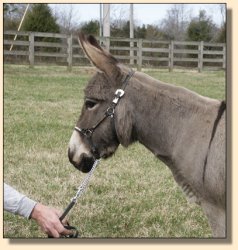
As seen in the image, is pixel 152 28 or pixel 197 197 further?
pixel 152 28

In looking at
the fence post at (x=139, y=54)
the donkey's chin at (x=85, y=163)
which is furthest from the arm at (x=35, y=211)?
the fence post at (x=139, y=54)

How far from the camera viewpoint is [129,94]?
2053 millimetres

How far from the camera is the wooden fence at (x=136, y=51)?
10.6 feet

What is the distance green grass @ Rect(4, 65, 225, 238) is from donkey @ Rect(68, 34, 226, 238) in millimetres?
701

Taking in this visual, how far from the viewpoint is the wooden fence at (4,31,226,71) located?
3235 millimetres

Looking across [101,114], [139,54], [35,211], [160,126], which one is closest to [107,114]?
[101,114]

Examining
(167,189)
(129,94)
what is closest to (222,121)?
(129,94)

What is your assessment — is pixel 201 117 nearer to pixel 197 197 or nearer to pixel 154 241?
pixel 197 197

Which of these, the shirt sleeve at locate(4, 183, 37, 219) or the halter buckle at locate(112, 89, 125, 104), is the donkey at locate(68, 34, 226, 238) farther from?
the shirt sleeve at locate(4, 183, 37, 219)

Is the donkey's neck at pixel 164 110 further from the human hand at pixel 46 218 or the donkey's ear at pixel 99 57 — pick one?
the human hand at pixel 46 218

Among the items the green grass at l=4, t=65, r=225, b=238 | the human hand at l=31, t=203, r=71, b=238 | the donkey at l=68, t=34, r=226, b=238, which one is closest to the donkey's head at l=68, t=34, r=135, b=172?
the donkey at l=68, t=34, r=226, b=238

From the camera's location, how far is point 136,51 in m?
3.70

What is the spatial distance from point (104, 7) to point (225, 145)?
107 centimetres

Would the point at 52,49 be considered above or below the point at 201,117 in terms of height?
above
